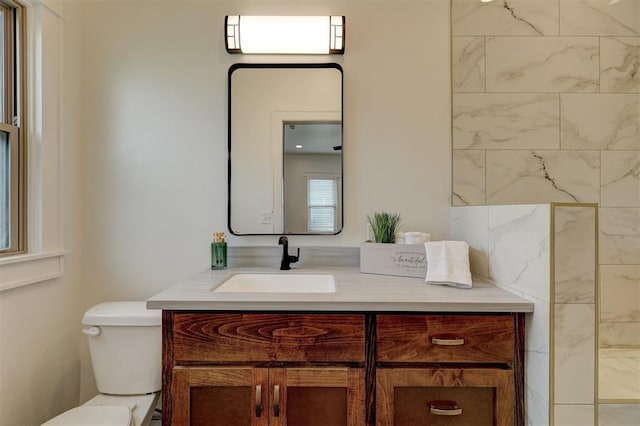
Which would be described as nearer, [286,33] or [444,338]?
[444,338]

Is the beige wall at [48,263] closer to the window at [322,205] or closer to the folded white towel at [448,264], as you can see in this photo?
the window at [322,205]

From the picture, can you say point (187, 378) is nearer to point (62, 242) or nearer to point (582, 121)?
point (62, 242)

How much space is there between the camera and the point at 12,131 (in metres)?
1.41

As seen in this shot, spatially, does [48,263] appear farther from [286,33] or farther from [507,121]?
[507,121]

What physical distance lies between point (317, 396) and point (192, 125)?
1351mm

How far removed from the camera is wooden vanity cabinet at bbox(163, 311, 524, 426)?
1.09m

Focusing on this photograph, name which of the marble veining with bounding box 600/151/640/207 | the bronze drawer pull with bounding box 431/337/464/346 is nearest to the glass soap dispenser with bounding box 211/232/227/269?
the bronze drawer pull with bounding box 431/337/464/346

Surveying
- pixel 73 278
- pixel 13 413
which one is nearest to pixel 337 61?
pixel 73 278

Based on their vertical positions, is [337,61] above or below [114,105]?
above

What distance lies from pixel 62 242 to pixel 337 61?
154 cm

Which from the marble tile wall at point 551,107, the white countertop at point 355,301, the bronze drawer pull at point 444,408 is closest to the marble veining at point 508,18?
the marble tile wall at point 551,107

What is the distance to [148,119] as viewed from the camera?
1.73 meters

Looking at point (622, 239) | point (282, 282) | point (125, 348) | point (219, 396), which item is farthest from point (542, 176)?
point (125, 348)

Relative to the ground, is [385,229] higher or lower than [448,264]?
higher
